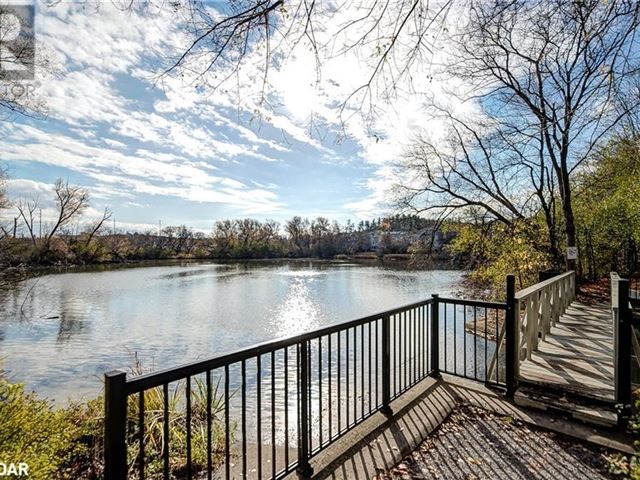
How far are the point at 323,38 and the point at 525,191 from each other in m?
10.1

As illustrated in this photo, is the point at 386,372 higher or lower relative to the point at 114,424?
lower

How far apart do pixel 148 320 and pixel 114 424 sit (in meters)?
12.4

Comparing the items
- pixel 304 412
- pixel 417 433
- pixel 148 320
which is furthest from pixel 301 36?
pixel 148 320

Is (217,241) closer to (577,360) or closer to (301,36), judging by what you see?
(577,360)

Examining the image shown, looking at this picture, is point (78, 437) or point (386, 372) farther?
point (78, 437)

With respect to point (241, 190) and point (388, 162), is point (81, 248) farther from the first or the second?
point (388, 162)

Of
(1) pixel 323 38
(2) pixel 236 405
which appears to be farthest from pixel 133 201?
(1) pixel 323 38

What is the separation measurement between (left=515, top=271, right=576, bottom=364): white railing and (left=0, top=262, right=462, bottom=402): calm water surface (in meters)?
3.94

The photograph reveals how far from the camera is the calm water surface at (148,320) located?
7773 millimetres

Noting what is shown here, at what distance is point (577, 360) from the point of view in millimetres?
3707

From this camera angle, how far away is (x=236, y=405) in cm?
553

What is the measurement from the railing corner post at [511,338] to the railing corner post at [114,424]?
3144mm

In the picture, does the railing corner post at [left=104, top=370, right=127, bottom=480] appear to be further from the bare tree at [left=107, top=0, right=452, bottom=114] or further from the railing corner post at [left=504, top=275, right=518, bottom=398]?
the railing corner post at [left=504, top=275, right=518, bottom=398]

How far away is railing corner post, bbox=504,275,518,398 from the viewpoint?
3119 millimetres
